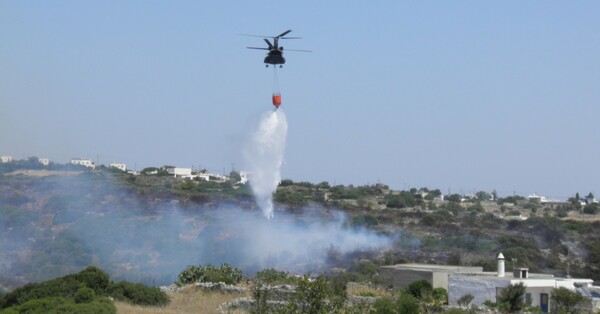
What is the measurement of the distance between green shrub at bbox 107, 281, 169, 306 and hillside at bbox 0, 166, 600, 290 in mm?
→ 24430

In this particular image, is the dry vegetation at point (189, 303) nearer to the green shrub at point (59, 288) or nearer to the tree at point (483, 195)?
the green shrub at point (59, 288)

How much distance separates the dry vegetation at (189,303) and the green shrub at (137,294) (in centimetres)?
51

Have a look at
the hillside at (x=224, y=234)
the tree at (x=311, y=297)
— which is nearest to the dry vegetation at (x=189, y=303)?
the tree at (x=311, y=297)

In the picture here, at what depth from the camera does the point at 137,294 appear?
130ft

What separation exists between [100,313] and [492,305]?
17.7m

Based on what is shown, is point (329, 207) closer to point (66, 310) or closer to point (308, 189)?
point (308, 189)

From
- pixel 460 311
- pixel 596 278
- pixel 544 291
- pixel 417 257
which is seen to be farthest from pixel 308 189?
pixel 460 311

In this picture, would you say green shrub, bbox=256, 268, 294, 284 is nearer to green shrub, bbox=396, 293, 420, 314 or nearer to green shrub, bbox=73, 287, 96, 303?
green shrub, bbox=396, 293, 420, 314

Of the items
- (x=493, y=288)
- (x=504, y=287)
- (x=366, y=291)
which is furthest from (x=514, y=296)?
(x=366, y=291)

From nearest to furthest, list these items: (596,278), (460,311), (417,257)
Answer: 1. (460,311)
2. (596,278)
3. (417,257)

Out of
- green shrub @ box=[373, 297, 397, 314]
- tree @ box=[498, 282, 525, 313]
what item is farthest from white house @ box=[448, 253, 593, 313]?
green shrub @ box=[373, 297, 397, 314]

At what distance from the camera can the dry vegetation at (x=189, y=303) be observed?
3684cm

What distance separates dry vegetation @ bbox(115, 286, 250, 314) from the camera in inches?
1451

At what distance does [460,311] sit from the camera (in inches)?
1439
